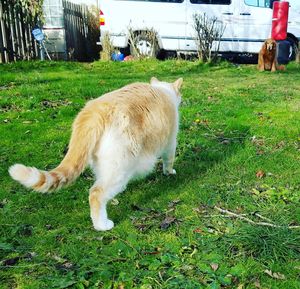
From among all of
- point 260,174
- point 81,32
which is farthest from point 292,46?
point 260,174

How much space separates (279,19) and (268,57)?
4.20 ft

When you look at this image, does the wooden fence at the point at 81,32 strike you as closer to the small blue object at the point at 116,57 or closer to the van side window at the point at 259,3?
the small blue object at the point at 116,57

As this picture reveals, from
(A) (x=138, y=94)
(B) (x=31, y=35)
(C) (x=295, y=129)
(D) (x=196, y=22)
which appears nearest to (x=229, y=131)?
(C) (x=295, y=129)

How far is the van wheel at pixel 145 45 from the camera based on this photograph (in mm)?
11625

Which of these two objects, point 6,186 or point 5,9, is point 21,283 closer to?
point 6,186

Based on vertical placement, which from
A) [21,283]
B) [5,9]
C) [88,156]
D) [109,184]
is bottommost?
[21,283]

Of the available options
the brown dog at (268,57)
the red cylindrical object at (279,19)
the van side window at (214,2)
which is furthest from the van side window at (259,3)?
the brown dog at (268,57)

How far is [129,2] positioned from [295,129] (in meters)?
8.18

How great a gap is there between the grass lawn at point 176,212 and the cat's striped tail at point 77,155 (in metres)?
0.51

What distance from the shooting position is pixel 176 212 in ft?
10.8

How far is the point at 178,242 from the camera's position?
285 centimetres

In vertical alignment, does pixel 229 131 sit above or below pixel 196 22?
below

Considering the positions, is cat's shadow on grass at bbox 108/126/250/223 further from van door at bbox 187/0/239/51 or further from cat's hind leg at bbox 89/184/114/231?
van door at bbox 187/0/239/51

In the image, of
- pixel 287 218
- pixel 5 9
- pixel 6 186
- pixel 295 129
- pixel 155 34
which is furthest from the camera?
pixel 155 34
